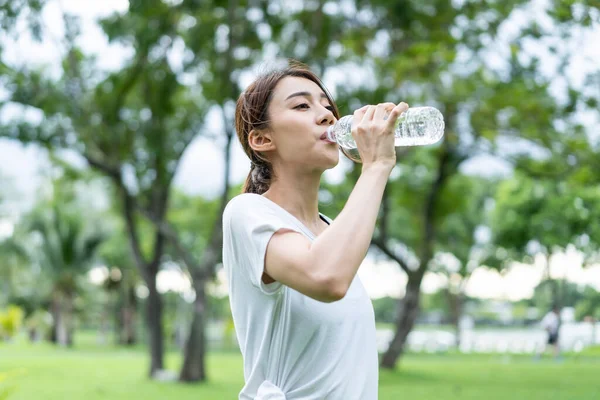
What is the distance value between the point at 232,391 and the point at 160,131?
4.74m

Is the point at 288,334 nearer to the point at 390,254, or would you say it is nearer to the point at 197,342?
the point at 197,342

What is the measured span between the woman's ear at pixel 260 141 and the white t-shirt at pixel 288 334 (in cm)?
15

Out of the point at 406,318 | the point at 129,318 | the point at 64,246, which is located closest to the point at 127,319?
the point at 129,318

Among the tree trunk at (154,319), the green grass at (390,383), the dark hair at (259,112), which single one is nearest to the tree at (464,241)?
the green grass at (390,383)

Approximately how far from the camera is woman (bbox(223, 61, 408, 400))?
1.34m

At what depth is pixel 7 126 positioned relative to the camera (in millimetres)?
12594

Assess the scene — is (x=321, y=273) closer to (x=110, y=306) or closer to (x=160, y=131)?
(x=160, y=131)

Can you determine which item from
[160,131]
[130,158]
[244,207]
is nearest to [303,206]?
[244,207]

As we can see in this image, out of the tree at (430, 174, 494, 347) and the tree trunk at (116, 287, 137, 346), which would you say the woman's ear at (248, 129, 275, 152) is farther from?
the tree trunk at (116, 287, 137, 346)

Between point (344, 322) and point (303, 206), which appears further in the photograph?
point (303, 206)

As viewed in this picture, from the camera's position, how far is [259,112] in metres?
1.65

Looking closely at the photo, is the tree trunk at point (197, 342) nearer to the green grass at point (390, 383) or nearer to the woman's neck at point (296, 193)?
the green grass at point (390, 383)

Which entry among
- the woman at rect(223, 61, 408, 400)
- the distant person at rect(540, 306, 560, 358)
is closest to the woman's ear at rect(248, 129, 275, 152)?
the woman at rect(223, 61, 408, 400)

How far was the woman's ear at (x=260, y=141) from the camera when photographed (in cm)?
164
